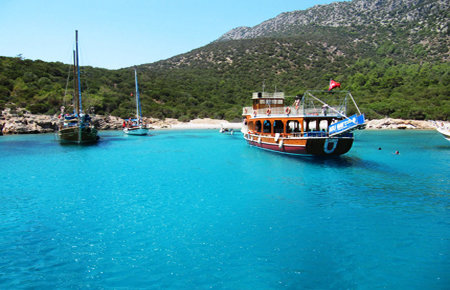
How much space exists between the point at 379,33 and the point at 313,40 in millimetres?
30523

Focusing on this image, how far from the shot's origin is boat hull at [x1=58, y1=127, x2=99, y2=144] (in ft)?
140

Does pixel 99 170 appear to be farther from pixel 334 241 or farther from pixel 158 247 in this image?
pixel 334 241

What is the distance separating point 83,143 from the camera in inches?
1788

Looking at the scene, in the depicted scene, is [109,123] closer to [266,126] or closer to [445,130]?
[266,126]

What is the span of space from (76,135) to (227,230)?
1521 inches

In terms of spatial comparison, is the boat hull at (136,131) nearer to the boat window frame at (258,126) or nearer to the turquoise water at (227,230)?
the boat window frame at (258,126)

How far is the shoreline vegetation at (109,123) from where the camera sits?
64625mm

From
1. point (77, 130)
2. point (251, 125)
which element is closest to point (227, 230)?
point (251, 125)

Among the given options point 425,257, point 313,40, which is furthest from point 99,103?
point 313,40

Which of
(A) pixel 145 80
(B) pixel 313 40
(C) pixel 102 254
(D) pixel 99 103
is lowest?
(C) pixel 102 254

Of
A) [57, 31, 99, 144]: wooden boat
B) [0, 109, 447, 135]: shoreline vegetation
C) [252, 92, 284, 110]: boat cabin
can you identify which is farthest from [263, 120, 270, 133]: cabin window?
[0, 109, 447, 135]: shoreline vegetation

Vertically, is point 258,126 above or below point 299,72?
below

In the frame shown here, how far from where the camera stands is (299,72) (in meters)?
118

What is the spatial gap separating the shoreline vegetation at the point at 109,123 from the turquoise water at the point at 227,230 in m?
50.2
